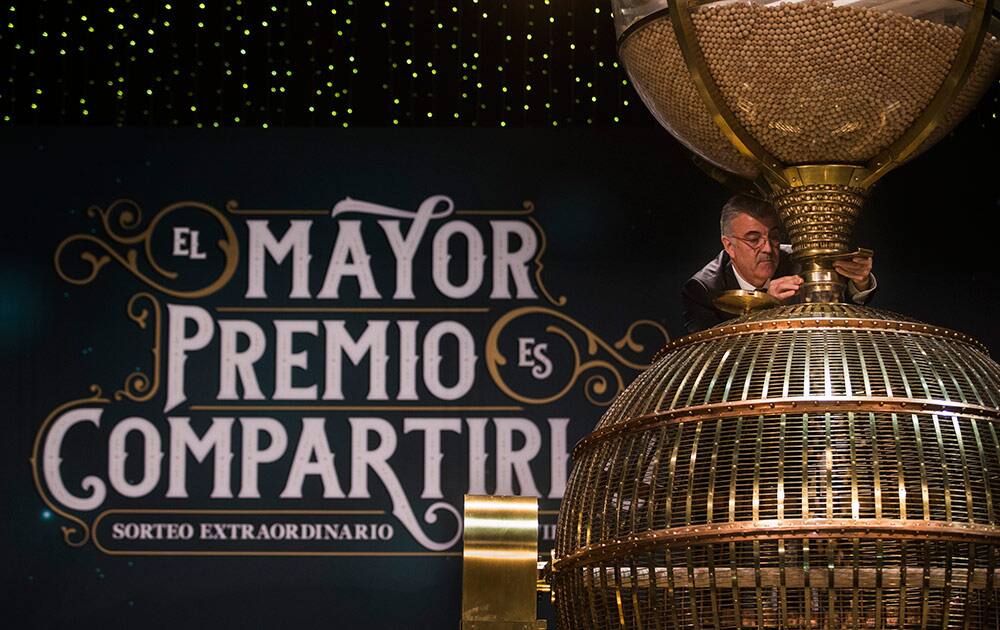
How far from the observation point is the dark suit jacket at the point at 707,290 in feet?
8.93

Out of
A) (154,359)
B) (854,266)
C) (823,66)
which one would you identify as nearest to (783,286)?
(854,266)

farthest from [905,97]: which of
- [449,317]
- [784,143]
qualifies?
[449,317]

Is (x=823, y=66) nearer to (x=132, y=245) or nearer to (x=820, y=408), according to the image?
(x=820, y=408)

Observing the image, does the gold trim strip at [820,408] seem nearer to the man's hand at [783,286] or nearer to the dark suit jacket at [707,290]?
the man's hand at [783,286]

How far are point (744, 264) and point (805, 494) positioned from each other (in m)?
1.69

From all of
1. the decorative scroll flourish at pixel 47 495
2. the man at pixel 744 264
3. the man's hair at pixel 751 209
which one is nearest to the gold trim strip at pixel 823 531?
the man at pixel 744 264

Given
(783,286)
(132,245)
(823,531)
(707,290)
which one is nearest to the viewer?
(823,531)

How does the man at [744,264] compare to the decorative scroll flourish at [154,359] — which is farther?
the decorative scroll flourish at [154,359]

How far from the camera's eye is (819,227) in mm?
813

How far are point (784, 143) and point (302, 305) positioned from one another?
8.25ft

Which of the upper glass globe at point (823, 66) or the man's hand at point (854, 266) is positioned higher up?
the upper glass globe at point (823, 66)

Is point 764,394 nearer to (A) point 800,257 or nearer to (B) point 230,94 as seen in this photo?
(A) point 800,257

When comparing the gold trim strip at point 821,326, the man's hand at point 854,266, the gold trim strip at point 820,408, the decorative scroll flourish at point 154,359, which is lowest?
the gold trim strip at point 820,408

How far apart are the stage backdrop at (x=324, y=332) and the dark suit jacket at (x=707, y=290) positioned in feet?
0.83
